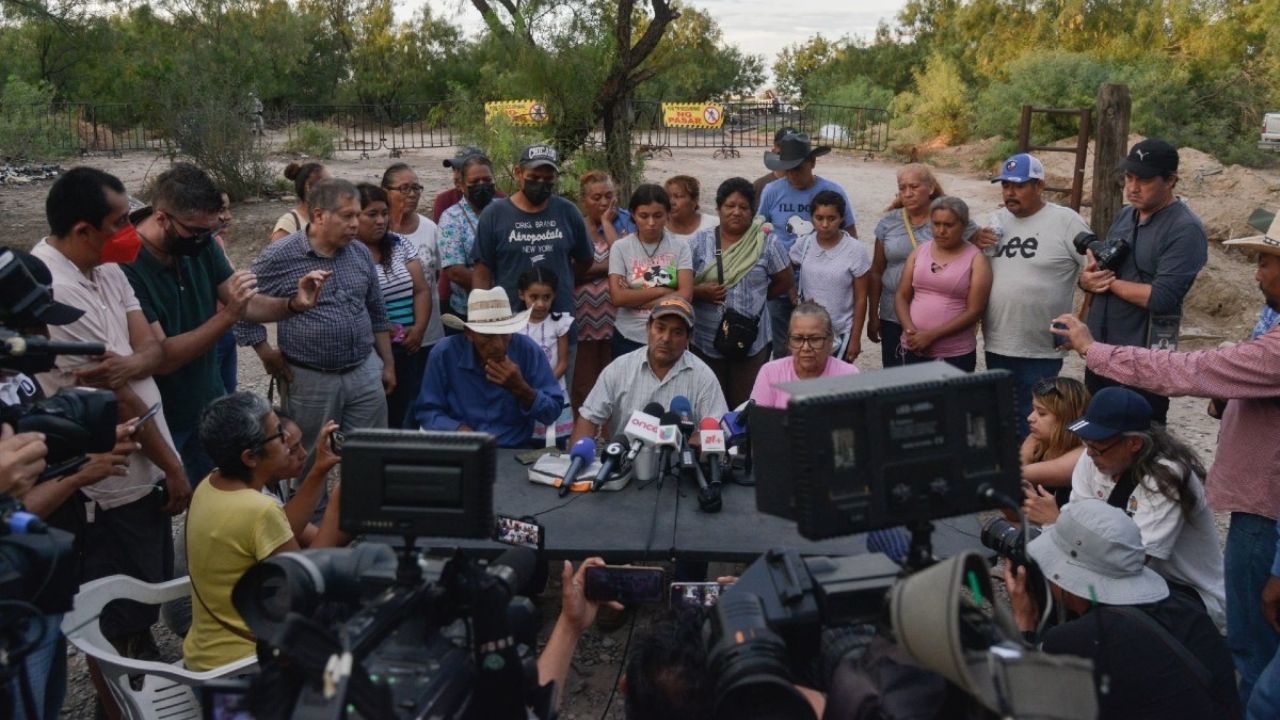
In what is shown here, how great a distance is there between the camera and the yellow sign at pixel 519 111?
42.8 feet

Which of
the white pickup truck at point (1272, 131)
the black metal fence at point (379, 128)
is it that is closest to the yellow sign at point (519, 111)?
the black metal fence at point (379, 128)

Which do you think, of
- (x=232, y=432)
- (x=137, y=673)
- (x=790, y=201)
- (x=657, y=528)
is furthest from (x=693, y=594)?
(x=790, y=201)

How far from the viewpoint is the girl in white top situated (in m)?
5.41

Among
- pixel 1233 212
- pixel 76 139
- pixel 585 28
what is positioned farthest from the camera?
pixel 76 139

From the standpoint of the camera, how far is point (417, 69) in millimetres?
32688

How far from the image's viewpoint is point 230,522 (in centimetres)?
303

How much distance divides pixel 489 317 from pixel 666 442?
3.80 ft

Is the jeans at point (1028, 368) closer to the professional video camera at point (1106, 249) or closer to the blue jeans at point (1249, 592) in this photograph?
the professional video camera at point (1106, 249)

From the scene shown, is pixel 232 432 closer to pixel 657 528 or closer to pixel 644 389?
pixel 657 528

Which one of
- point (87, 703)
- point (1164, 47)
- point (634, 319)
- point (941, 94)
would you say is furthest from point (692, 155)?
point (87, 703)

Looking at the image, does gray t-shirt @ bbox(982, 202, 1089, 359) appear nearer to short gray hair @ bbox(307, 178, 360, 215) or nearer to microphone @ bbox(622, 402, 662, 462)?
microphone @ bbox(622, 402, 662, 462)

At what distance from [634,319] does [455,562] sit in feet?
13.0

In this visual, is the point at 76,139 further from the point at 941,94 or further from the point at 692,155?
the point at 941,94

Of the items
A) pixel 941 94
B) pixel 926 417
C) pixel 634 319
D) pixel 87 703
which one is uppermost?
pixel 941 94
